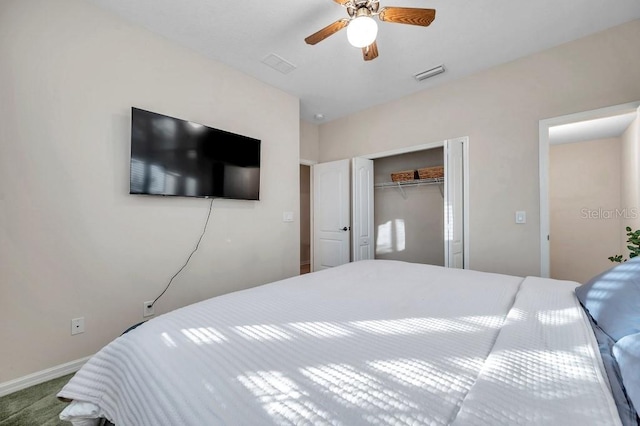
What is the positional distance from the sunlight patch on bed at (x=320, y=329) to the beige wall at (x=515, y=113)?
8.17 ft

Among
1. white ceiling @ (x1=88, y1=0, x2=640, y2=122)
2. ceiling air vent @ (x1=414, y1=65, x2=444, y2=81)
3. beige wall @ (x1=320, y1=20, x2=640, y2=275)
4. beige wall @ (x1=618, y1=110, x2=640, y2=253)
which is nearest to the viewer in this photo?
white ceiling @ (x1=88, y1=0, x2=640, y2=122)

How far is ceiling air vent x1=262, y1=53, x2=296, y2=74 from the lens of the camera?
2.64m

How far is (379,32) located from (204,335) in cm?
256

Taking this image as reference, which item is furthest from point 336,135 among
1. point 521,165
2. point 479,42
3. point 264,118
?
point 521,165

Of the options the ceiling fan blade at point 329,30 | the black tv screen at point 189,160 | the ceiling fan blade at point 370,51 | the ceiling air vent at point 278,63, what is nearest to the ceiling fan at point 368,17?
the ceiling fan blade at point 329,30

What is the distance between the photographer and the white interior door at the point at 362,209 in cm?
379

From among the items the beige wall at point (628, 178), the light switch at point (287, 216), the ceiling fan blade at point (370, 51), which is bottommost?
the light switch at point (287, 216)

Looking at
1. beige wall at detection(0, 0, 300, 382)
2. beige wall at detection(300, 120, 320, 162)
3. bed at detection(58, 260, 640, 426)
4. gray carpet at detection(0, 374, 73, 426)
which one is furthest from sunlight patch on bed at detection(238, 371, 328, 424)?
beige wall at detection(300, 120, 320, 162)

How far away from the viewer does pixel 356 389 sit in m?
0.64

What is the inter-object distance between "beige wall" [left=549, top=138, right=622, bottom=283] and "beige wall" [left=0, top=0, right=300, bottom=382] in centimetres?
493

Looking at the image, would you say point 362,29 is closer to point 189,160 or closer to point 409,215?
point 189,160

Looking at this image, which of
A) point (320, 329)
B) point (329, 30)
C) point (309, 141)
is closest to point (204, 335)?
point (320, 329)

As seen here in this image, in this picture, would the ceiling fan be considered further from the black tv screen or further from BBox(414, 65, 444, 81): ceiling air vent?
the black tv screen

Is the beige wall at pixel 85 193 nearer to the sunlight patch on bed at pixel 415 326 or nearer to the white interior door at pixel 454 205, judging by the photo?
the sunlight patch on bed at pixel 415 326
